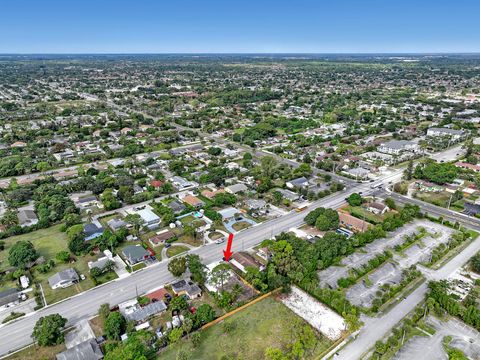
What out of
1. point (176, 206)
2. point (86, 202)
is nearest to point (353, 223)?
point (176, 206)

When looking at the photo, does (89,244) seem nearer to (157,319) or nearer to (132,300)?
(132,300)

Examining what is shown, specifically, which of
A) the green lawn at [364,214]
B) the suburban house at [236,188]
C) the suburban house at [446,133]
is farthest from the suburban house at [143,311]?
the suburban house at [446,133]

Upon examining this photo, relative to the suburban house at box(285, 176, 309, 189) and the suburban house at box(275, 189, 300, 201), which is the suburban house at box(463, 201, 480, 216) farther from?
the suburban house at box(275, 189, 300, 201)

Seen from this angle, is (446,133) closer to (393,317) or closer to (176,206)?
(393,317)

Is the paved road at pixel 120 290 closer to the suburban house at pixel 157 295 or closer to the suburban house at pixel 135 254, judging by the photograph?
the suburban house at pixel 157 295

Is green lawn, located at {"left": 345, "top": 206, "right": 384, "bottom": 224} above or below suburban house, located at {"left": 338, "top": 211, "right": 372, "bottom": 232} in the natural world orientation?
below

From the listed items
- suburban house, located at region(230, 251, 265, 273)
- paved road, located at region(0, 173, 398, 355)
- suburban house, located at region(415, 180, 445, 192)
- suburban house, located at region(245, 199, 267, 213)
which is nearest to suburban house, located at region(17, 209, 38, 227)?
paved road, located at region(0, 173, 398, 355)
